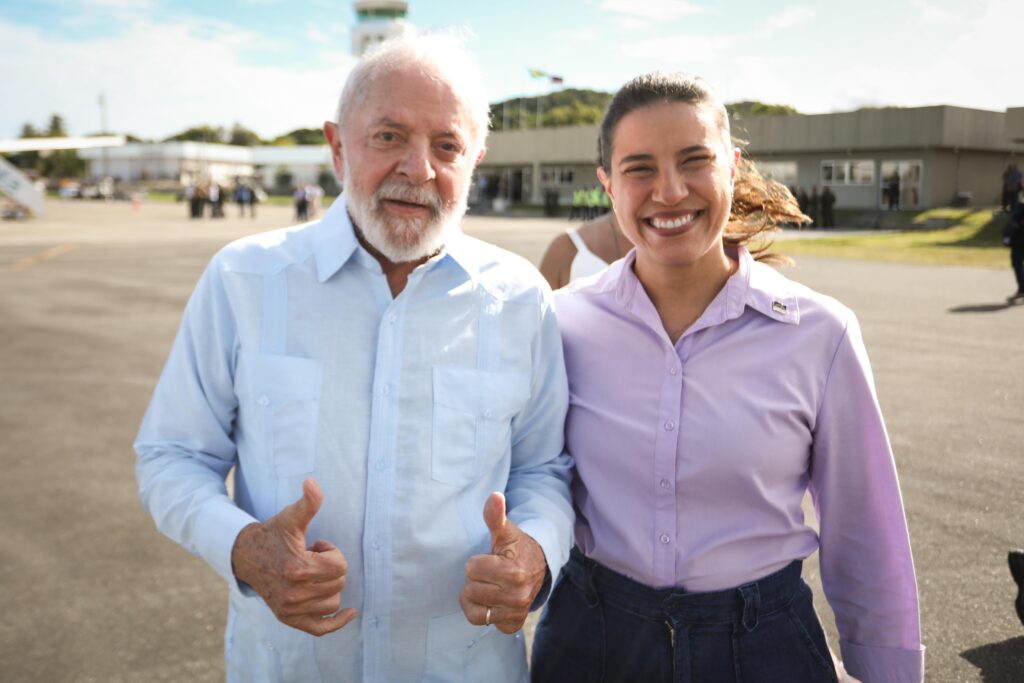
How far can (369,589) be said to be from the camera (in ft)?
7.04

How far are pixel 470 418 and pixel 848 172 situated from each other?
145 ft

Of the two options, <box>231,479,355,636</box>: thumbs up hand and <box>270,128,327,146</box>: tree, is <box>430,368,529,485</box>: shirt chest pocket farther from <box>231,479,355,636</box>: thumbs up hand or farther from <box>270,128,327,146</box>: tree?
<box>270,128,327,146</box>: tree

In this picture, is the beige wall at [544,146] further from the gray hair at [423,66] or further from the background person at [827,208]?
the gray hair at [423,66]

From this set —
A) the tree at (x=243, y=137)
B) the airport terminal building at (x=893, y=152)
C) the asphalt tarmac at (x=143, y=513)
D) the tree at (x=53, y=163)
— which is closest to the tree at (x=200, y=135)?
the tree at (x=243, y=137)

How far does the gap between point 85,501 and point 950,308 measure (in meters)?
10.9

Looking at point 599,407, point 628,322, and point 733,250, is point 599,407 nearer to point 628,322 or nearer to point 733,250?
point 628,322

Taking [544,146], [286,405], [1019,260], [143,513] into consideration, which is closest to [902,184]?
[544,146]

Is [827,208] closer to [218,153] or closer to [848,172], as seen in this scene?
→ [848,172]

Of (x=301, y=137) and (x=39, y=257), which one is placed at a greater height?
(x=301, y=137)

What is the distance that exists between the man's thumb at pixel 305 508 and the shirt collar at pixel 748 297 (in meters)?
0.99

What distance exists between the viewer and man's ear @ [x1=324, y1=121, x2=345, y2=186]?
2.40 m

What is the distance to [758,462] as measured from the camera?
7.02 ft

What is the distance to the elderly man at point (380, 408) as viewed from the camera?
7.02 ft

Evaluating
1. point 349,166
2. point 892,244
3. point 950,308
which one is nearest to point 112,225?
point 892,244
